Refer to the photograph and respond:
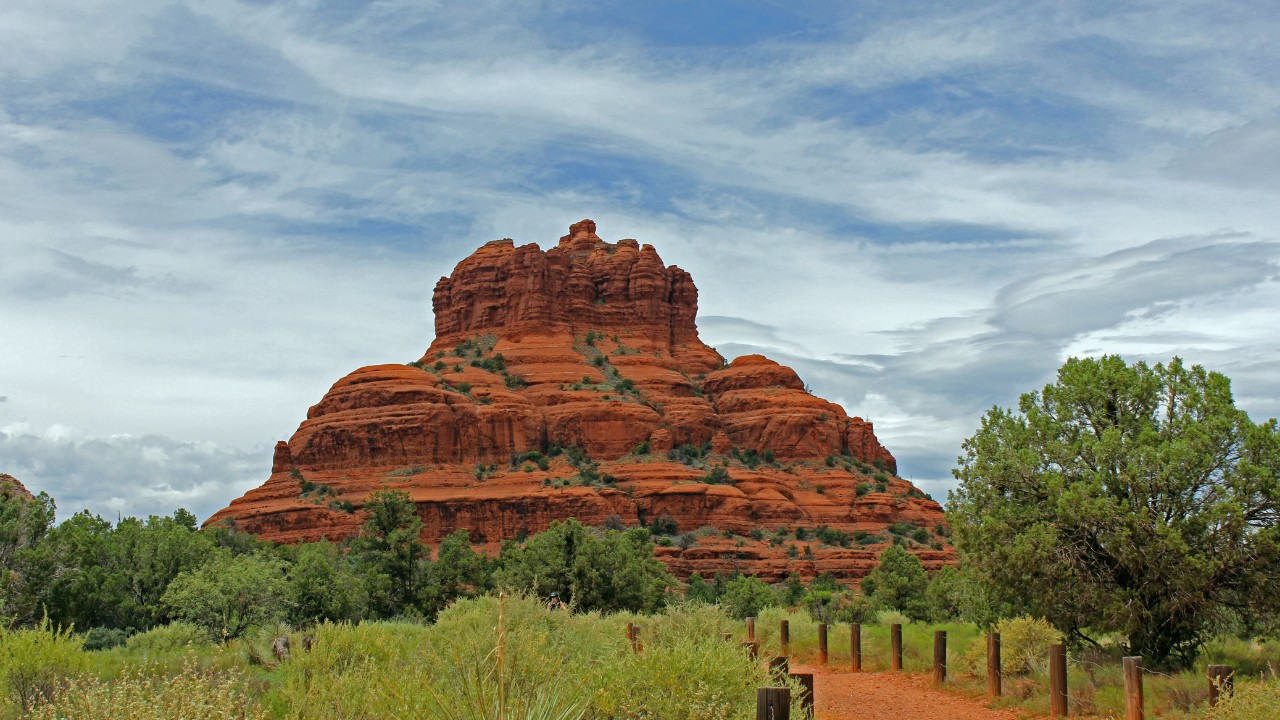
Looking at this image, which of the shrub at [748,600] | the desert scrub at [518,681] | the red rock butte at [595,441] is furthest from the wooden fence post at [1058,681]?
the red rock butte at [595,441]

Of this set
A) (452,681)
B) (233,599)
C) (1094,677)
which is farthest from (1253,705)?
(233,599)

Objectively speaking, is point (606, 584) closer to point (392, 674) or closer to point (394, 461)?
point (392, 674)

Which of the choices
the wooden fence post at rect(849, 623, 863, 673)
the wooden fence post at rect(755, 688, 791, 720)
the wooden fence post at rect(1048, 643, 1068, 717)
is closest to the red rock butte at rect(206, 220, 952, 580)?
the wooden fence post at rect(849, 623, 863, 673)

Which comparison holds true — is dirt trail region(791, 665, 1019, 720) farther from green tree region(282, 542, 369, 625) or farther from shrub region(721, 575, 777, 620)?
shrub region(721, 575, 777, 620)

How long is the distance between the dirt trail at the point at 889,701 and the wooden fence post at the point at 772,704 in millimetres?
7929

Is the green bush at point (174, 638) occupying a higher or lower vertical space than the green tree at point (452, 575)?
lower

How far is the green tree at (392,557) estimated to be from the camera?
125 feet

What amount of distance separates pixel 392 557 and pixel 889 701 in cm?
2462

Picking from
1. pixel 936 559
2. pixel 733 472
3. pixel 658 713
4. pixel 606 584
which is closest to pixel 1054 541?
pixel 658 713

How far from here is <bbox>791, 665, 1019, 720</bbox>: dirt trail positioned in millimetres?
16938

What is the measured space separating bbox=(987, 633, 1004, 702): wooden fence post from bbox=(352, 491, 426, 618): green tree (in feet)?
80.6

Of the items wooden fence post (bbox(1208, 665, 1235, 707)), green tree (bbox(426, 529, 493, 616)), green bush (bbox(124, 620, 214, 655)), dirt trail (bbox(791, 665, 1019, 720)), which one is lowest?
dirt trail (bbox(791, 665, 1019, 720))

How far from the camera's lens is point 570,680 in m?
9.63

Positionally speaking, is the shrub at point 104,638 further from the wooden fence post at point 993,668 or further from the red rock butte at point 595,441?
the red rock butte at point 595,441
